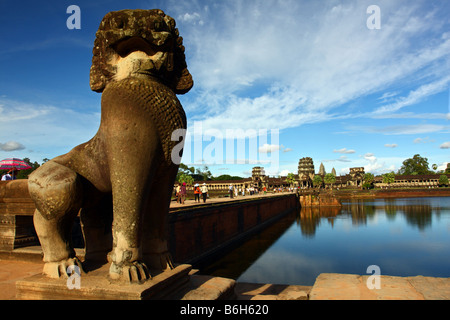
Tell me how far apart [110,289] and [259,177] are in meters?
83.5

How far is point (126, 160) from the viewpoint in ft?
7.49

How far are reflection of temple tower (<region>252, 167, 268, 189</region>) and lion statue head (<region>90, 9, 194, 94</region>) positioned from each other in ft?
265

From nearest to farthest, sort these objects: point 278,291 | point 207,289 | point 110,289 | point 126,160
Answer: point 110,289 → point 126,160 → point 207,289 → point 278,291

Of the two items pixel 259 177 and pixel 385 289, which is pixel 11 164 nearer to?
pixel 385 289

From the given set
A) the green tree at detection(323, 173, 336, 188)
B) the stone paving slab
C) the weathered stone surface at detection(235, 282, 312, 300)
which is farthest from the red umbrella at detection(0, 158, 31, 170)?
the green tree at detection(323, 173, 336, 188)

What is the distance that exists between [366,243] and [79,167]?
19.6 m

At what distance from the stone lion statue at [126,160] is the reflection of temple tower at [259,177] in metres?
80.7

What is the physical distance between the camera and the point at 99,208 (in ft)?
9.37

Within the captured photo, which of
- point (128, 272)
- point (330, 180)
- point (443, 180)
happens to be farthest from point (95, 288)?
point (330, 180)

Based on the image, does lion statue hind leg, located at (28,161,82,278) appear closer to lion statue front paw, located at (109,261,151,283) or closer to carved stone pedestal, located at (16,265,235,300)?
carved stone pedestal, located at (16,265,235,300)

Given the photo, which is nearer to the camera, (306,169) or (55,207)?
(55,207)
